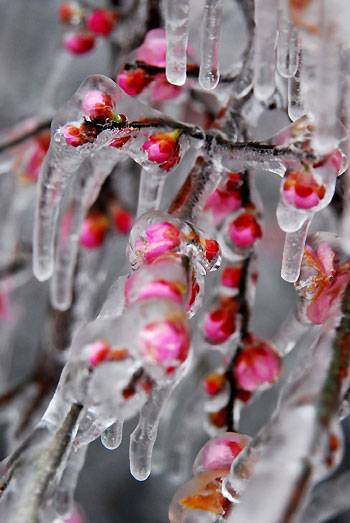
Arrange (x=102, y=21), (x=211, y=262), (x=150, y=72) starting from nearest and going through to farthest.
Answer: (x=211, y=262) → (x=150, y=72) → (x=102, y=21)

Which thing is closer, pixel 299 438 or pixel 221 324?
pixel 299 438

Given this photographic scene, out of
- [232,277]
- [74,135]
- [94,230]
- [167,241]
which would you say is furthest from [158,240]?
[94,230]

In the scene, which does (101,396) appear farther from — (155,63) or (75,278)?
(75,278)

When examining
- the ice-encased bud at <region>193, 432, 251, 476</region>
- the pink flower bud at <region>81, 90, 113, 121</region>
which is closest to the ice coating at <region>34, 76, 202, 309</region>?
the pink flower bud at <region>81, 90, 113, 121</region>

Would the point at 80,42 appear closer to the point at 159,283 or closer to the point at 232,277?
the point at 232,277

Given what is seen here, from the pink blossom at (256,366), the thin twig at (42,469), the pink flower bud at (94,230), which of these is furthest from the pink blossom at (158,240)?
the pink flower bud at (94,230)

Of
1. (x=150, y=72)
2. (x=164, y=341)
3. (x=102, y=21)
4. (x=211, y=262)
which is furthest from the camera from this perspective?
(x=102, y=21)

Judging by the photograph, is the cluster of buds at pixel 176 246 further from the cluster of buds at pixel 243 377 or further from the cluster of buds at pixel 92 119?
the cluster of buds at pixel 243 377
